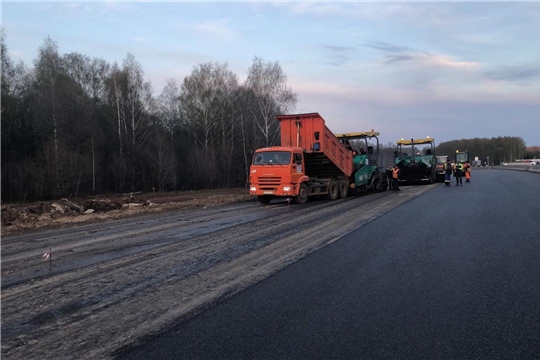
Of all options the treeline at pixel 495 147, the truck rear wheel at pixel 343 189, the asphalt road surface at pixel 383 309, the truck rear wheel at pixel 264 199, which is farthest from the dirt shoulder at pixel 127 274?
the treeline at pixel 495 147

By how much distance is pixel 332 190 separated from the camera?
71.3ft

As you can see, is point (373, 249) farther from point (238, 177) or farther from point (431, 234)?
point (238, 177)

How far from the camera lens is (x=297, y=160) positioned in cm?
1931

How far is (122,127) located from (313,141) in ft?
114

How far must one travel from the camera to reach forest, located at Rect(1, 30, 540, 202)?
38.5m

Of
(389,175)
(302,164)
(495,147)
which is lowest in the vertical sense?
(389,175)

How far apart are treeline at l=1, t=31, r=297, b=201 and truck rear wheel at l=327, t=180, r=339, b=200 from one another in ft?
59.6

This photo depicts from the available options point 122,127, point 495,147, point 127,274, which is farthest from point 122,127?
point 495,147

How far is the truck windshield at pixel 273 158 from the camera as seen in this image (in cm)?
1898

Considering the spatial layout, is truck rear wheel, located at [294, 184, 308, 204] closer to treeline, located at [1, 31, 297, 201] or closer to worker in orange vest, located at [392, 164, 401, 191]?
worker in orange vest, located at [392, 164, 401, 191]

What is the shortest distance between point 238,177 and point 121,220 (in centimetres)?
4112

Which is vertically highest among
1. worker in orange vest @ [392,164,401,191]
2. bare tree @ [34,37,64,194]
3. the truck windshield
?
bare tree @ [34,37,64,194]

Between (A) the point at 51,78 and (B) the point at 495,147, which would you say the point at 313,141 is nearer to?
(A) the point at 51,78

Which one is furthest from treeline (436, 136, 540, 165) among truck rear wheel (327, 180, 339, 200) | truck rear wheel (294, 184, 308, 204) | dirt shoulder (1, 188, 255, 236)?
dirt shoulder (1, 188, 255, 236)
